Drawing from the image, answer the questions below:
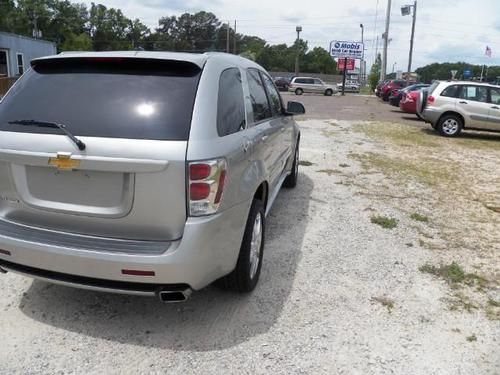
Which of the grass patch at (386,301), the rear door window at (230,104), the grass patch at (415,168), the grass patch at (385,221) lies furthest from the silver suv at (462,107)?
the rear door window at (230,104)

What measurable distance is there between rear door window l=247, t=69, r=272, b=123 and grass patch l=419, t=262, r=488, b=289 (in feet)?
6.52

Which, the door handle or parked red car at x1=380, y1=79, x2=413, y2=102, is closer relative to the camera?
the door handle

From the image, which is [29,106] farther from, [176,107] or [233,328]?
[233,328]

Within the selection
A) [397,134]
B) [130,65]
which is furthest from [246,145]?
[397,134]

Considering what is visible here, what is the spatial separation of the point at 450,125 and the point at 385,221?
9.85m

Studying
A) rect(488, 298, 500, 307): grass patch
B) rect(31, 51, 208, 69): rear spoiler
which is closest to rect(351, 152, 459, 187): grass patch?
rect(488, 298, 500, 307): grass patch

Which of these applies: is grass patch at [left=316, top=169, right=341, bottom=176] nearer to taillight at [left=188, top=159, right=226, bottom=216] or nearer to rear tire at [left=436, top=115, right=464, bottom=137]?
taillight at [left=188, top=159, right=226, bottom=216]

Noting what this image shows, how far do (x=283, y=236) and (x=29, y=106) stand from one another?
8.93ft

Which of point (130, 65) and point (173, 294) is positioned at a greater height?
point (130, 65)

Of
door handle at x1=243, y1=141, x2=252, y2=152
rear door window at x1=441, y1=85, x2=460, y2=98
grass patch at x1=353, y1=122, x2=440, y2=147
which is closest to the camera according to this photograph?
door handle at x1=243, y1=141, x2=252, y2=152

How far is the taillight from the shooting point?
8.75 feet

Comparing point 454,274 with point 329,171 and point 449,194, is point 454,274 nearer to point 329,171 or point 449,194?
point 449,194

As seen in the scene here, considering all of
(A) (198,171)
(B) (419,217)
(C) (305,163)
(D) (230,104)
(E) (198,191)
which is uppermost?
(D) (230,104)

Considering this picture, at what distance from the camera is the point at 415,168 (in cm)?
873
